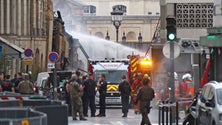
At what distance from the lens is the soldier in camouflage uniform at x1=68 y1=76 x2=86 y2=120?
116ft

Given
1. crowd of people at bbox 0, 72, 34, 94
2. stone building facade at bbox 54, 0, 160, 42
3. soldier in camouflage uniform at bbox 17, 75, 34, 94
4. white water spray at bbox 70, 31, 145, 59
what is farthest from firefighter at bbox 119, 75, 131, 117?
stone building facade at bbox 54, 0, 160, 42

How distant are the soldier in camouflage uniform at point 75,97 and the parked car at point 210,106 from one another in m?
8.98

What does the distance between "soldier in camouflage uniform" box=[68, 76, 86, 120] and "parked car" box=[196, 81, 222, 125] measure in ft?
29.4

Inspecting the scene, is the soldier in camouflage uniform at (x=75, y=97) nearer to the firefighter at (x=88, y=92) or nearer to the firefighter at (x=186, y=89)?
the firefighter at (x=88, y=92)

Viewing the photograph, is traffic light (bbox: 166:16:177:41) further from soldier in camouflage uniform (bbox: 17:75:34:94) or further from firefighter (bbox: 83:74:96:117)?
firefighter (bbox: 83:74:96:117)

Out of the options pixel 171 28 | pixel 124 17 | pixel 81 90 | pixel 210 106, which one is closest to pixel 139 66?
pixel 81 90

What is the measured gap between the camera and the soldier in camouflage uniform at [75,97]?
35.2 metres

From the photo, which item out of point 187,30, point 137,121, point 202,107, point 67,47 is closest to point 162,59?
point 187,30

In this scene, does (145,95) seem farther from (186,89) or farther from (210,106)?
(186,89)

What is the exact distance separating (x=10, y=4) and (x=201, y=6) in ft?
81.9

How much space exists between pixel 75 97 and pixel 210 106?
1122 centimetres

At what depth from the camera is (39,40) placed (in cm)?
7412

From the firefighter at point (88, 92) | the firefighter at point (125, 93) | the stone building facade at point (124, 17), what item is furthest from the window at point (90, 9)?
the firefighter at point (88, 92)

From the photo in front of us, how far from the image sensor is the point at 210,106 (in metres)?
25.0
